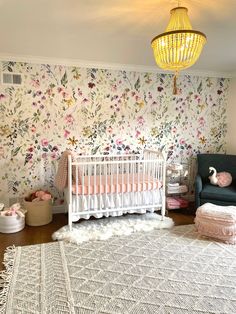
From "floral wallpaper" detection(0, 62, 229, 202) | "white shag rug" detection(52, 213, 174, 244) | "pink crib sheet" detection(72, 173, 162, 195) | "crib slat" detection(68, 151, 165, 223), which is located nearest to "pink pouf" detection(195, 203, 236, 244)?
"white shag rug" detection(52, 213, 174, 244)

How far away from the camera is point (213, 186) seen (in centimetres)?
362

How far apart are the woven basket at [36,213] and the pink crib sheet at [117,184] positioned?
1.92 feet

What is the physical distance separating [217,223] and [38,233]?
2.07 metres

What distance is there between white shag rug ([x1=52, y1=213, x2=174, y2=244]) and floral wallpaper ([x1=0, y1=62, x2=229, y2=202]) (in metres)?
0.84

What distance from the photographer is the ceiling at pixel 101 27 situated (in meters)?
1.96

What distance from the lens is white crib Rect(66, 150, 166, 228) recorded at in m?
2.93

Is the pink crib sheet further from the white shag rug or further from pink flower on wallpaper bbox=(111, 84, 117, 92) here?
pink flower on wallpaper bbox=(111, 84, 117, 92)

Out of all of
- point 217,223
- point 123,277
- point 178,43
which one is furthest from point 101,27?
point 217,223

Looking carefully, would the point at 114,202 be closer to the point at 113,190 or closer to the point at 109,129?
→ the point at 113,190

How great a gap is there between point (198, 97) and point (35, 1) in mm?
3023

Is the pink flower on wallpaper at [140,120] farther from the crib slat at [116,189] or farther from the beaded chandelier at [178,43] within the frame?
the beaded chandelier at [178,43]

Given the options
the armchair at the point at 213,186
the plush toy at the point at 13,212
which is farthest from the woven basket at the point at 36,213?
the armchair at the point at 213,186

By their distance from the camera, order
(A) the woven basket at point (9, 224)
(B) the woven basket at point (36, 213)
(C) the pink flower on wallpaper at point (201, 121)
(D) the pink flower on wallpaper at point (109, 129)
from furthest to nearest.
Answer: (C) the pink flower on wallpaper at point (201, 121) → (D) the pink flower on wallpaper at point (109, 129) → (B) the woven basket at point (36, 213) → (A) the woven basket at point (9, 224)

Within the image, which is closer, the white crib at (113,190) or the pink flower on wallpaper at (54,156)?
the white crib at (113,190)
